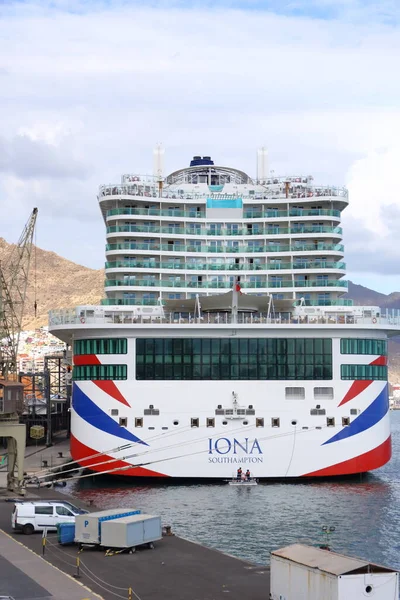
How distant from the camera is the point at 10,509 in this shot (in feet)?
151

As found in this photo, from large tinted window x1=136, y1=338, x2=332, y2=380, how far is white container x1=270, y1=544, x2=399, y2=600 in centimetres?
2920

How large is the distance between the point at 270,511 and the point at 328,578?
22212mm

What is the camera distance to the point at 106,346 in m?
58.0

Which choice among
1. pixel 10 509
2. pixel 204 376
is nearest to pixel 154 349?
pixel 204 376

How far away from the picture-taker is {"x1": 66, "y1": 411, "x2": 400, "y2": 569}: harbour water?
40562 mm

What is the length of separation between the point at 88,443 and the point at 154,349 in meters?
6.82

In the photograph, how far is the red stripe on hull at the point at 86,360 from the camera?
190 feet

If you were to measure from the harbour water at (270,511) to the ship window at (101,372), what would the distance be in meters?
6.46

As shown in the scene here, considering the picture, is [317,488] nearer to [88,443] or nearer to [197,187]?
[88,443]

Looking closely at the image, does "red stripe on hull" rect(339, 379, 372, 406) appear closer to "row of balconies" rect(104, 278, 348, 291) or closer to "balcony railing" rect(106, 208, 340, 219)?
"row of balconies" rect(104, 278, 348, 291)

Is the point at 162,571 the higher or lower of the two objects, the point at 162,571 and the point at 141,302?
the lower

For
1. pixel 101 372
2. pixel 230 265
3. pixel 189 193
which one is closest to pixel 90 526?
pixel 101 372

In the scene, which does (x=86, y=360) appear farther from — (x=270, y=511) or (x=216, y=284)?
(x=270, y=511)

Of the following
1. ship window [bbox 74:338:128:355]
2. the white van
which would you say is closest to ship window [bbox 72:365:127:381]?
ship window [bbox 74:338:128:355]
